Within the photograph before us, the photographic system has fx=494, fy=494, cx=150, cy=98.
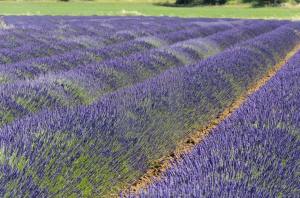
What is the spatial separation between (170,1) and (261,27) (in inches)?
1988

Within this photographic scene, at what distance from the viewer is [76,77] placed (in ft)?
22.3

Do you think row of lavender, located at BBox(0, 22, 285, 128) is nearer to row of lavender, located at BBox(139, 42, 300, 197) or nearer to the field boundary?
the field boundary

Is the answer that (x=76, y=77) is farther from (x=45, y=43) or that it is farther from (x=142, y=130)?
(x=45, y=43)

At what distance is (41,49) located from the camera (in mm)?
11594

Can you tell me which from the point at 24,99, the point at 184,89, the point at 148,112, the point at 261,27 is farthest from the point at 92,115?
the point at 261,27

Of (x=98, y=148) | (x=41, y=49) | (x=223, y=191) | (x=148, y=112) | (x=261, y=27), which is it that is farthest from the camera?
(x=261, y=27)

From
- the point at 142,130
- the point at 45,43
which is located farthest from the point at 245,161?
the point at 45,43

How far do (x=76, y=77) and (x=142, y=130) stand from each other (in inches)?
77.0

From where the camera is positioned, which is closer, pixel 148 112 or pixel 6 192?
pixel 6 192

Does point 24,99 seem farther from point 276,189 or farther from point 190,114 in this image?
point 276,189

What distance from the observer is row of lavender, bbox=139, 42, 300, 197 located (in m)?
2.93

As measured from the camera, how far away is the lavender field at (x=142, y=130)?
3.27 m

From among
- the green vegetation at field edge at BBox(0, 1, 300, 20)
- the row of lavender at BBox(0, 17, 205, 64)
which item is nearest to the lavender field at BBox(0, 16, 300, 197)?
the row of lavender at BBox(0, 17, 205, 64)

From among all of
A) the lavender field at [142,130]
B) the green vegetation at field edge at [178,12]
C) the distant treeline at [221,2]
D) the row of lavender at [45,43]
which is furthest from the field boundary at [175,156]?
the distant treeline at [221,2]
